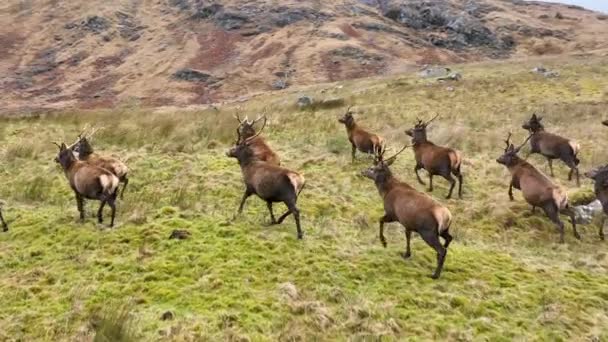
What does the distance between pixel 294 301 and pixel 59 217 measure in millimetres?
6193

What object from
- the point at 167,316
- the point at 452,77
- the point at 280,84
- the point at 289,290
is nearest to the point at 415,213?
the point at 289,290

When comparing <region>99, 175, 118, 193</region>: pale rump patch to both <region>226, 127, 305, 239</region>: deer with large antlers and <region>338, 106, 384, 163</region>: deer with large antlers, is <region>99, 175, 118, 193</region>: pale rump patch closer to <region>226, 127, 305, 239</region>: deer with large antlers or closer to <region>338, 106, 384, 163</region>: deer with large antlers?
<region>226, 127, 305, 239</region>: deer with large antlers

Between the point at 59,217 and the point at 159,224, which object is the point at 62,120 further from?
the point at 159,224

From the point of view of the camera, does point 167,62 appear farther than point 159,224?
Yes

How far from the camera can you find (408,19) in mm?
83000

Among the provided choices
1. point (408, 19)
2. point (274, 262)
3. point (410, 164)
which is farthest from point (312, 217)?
point (408, 19)

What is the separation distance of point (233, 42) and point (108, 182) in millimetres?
64070

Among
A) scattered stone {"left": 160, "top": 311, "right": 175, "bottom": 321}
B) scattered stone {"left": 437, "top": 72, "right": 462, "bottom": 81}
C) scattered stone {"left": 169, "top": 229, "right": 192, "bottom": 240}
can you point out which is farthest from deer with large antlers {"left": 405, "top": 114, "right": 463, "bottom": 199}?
scattered stone {"left": 437, "top": 72, "right": 462, "bottom": 81}

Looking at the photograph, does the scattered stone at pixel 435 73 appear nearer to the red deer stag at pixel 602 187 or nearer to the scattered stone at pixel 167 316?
the red deer stag at pixel 602 187

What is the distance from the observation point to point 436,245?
9.77 metres

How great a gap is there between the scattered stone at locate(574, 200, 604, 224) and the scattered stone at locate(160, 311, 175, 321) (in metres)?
10.6

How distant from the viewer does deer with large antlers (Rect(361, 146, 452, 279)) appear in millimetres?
9805

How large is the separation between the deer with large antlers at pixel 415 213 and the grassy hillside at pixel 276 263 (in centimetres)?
59

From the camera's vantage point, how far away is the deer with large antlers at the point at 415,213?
9.80 metres
